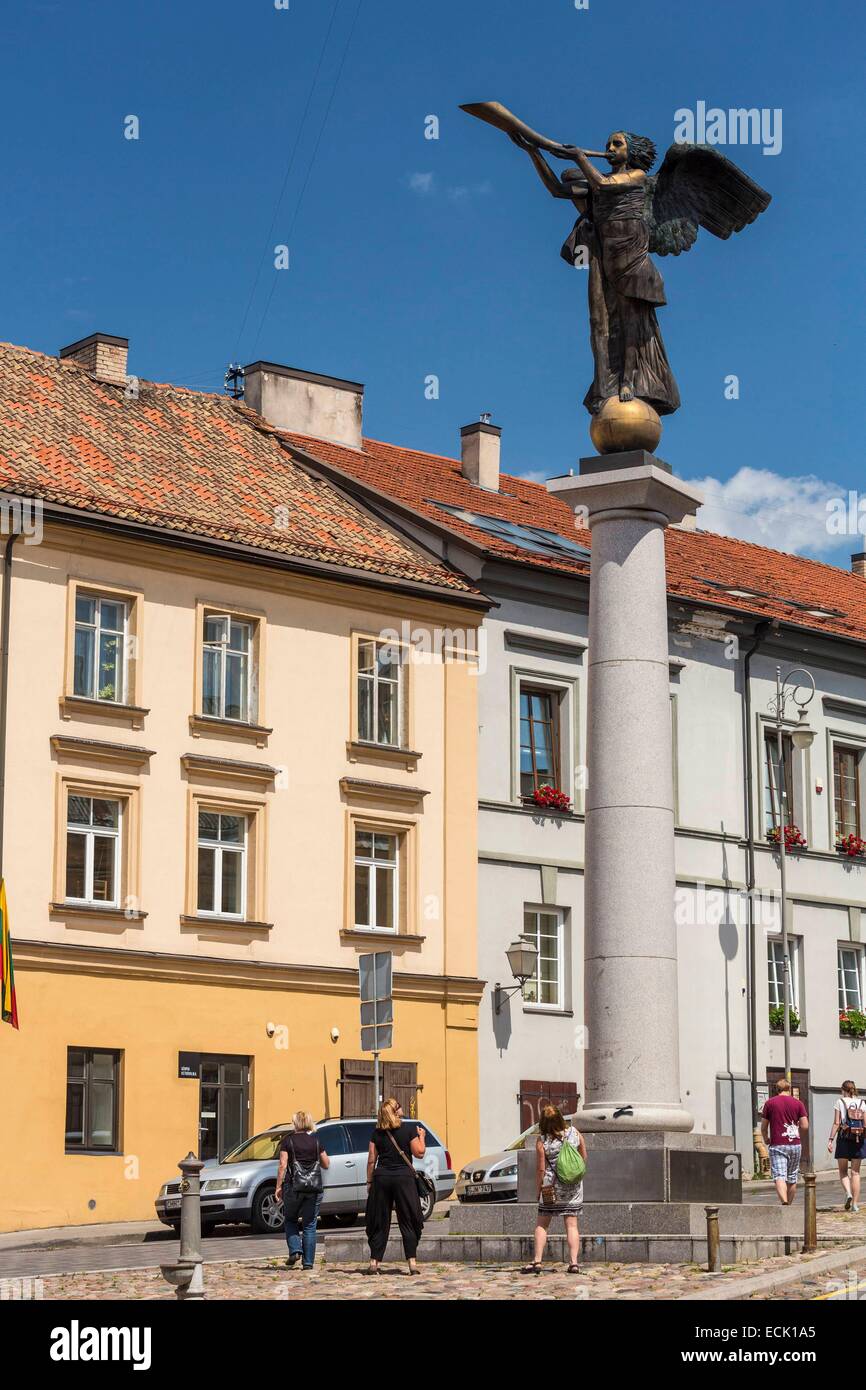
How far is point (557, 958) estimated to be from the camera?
36281 millimetres

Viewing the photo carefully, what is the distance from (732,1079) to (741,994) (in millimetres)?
1533

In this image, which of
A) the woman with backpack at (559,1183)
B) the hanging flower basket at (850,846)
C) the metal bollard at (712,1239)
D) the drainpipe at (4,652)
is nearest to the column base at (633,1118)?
the woman with backpack at (559,1183)

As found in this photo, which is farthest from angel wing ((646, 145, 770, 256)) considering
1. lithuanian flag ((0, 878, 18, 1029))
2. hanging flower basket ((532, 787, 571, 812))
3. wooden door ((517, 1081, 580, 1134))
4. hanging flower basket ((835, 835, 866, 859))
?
hanging flower basket ((835, 835, 866, 859))

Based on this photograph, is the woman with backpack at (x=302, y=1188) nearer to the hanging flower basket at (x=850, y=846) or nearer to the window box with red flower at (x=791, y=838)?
the window box with red flower at (x=791, y=838)

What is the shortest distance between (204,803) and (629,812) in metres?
13.5

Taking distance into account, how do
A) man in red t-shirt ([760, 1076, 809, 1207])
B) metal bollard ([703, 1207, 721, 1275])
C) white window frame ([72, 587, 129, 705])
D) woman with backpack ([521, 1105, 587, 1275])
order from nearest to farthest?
metal bollard ([703, 1207, 721, 1275])
woman with backpack ([521, 1105, 587, 1275])
man in red t-shirt ([760, 1076, 809, 1207])
white window frame ([72, 587, 129, 705])

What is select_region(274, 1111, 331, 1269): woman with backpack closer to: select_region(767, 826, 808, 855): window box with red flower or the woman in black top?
the woman in black top

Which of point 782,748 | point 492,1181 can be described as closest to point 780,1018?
point 782,748

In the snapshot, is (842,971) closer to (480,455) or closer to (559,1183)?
(480,455)

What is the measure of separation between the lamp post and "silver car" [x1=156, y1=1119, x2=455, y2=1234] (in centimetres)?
939

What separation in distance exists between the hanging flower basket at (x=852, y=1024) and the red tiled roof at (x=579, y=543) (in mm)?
7192

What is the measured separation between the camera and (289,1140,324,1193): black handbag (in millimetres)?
20438
